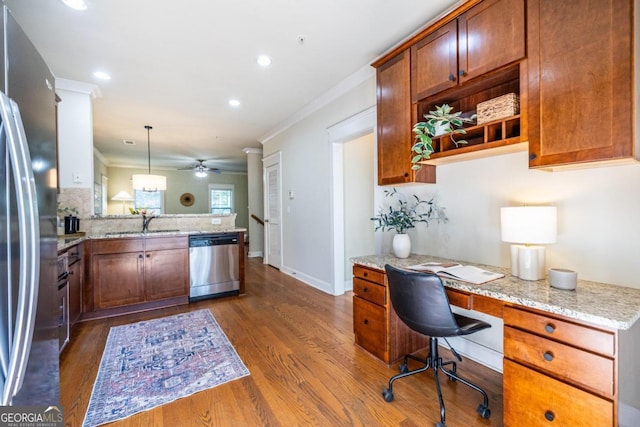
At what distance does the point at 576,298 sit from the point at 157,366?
2.71 m

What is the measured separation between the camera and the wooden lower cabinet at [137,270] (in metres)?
3.11

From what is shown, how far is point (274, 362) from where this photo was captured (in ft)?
7.24

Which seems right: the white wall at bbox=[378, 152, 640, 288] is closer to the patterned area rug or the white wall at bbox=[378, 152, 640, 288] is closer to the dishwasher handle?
the patterned area rug

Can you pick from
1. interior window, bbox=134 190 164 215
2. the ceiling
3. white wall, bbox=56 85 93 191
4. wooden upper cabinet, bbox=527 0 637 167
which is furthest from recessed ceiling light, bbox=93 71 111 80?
interior window, bbox=134 190 164 215

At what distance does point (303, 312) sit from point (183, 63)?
2.98 m

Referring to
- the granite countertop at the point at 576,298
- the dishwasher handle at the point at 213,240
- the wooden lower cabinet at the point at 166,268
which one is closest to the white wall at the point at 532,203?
the granite countertop at the point at 576,298

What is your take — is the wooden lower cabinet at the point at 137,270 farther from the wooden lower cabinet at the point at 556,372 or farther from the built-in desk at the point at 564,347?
the wooden lower cabinet at the point at 556,372

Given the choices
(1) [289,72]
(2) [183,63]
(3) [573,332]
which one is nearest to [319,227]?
(1) [289,72]

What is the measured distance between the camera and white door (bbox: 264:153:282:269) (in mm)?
5414

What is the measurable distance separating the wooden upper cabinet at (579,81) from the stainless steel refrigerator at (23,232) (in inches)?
91.5

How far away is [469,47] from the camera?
74.5 inches

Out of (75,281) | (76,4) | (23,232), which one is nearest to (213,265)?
(75,281)

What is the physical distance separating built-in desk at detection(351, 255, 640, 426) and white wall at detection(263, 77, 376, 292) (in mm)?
2338

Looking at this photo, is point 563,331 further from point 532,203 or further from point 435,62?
point 435,62
